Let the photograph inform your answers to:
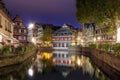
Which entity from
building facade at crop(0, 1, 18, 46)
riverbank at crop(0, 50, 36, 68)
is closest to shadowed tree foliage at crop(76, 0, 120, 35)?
building facade at crop(0, 1, 18, 46)

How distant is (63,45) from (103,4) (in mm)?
87342

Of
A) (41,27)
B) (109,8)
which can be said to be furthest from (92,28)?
(109,8)

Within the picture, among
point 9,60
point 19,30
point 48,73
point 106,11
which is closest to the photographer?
point 48,73

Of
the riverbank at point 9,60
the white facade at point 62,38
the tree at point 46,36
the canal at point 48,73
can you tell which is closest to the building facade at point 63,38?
the white facade at point 62,38

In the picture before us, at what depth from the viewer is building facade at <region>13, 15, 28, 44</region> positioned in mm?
94875

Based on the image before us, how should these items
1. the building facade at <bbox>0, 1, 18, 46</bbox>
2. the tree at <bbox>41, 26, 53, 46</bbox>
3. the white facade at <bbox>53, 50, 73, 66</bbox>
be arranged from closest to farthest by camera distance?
the building facade at <bbox>0, 1, 18, 46</bbox>
the white facade at <bbox>53, 50, 73, 66</bbox>
the tree at <bbox>41, 26, 53, 46</bbox>

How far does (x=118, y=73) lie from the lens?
25609 millimetres

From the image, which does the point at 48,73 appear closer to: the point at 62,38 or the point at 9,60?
the point at 9,60

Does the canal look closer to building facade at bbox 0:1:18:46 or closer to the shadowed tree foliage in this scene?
building facade at bbox 0:1:18:46

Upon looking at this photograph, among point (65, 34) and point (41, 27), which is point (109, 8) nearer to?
point (65, 34)

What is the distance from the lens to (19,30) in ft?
315

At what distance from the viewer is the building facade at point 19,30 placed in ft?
311

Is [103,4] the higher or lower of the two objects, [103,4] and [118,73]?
the higher

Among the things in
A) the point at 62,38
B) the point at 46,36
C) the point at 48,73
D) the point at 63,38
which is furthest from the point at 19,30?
the point at 48,73
